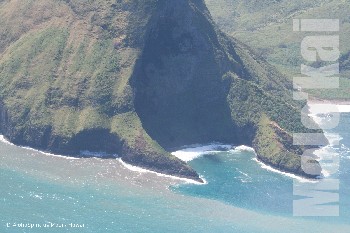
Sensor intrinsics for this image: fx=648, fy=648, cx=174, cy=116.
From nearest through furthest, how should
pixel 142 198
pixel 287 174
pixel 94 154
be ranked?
pixel 142 198 → pixel 287 174 → pixel 94 154

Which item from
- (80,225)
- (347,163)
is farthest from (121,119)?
(347,163)

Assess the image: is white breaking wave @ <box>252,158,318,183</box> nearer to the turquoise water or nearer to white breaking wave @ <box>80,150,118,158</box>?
the turquoise water

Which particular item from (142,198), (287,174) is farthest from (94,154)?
(287,174)

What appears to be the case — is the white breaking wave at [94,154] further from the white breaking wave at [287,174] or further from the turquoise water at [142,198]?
the white breaking wave at [287,174]

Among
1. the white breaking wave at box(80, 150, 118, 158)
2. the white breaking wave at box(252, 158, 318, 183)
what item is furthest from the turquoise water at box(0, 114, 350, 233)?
the white breaking wave at box(252, 158, 318, 183)

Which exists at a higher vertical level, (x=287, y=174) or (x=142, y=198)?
(x=142, y=198)

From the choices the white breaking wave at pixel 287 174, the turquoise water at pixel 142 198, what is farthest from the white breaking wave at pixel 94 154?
the white breaking wave at pixel 287 174

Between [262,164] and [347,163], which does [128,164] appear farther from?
[347,163]

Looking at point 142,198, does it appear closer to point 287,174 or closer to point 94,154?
point 94,154
